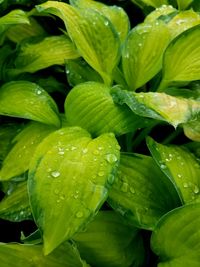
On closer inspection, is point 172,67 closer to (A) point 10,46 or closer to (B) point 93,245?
(B) point 93,245

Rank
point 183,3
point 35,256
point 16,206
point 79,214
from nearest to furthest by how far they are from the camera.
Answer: point 79,214
point 35,256
point 16,206
point 183,3

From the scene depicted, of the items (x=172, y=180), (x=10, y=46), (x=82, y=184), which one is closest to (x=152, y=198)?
(x=172, y=180)

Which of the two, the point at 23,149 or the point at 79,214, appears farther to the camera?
the point at 23,149

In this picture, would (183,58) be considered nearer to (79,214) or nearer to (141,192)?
(141,192)

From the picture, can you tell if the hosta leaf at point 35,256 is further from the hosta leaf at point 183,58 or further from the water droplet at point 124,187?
Answer: the hosta leaf at point 183,58

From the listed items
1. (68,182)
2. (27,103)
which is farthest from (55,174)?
(27,103)

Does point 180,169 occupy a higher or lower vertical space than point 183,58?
lower

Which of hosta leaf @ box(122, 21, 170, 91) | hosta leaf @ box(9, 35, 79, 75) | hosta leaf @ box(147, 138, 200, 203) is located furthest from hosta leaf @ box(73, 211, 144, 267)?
hosta leaf @ box(9, 35, 79, 75)

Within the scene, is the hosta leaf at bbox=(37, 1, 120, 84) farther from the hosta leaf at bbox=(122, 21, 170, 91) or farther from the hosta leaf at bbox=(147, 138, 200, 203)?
the hosta leaf at bbox=(147, 138, 200, 203)
